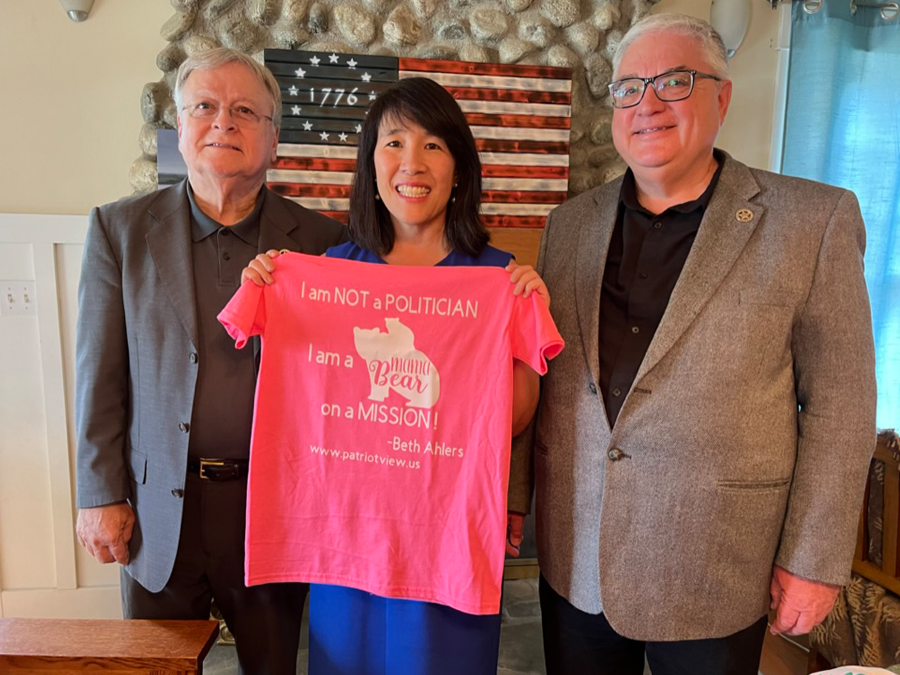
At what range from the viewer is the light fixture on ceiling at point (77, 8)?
221 centimetres

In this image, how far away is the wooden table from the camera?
1.21 m

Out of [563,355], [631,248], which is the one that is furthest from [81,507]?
[631,248]

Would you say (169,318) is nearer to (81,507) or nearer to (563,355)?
(81,507)

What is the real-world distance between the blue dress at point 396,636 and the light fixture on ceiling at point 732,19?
1954mm

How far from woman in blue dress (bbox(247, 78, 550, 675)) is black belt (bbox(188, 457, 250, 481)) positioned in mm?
275

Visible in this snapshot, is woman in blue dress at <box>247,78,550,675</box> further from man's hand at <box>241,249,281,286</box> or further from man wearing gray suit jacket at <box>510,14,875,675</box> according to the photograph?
man wearing gray suit jacket at <box>510,14,875,675</box>

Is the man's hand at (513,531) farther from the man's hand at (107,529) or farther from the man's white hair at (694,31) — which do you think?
the man's white hair at (694,31)

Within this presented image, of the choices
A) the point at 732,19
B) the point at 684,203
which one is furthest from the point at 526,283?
the point at 732,19

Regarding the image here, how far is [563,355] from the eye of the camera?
1.22m

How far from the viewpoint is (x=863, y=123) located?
2.40 metres

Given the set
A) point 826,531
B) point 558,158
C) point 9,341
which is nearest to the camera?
point 826,531

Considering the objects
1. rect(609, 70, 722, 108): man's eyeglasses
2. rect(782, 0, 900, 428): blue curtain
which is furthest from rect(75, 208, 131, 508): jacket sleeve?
rect(782, 0, 900, 428): blue curtain

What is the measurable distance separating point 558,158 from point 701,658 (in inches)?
73.4

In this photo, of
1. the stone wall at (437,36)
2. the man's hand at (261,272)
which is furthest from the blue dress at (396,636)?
the stone wall at (437,36)
